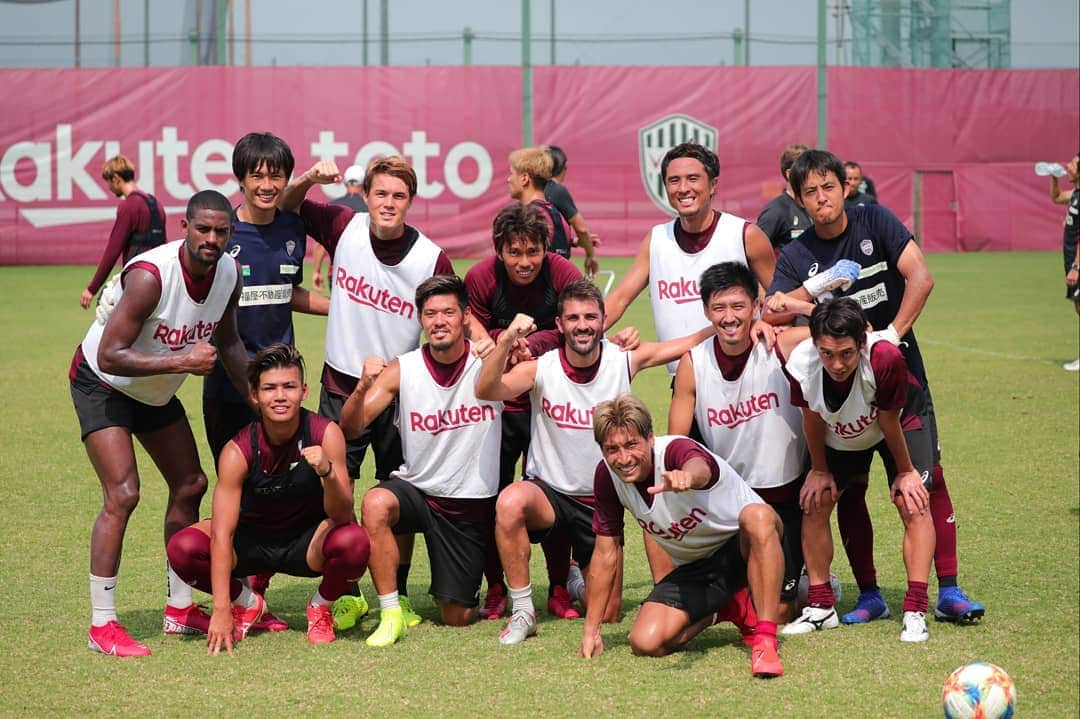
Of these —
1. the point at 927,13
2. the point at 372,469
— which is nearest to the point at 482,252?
the point at 927,13

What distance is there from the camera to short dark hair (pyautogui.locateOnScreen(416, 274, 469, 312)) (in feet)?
19.3

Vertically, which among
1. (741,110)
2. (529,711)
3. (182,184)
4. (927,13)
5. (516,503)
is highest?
(927,13)

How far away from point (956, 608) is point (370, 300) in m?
2.98

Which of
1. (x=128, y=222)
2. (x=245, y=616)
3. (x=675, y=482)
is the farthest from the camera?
(x=128, y=222)

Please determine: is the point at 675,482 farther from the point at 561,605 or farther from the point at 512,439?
the point at 512,439

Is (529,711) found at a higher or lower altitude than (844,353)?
lower

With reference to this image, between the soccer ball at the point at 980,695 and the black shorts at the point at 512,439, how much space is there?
99.8 inches

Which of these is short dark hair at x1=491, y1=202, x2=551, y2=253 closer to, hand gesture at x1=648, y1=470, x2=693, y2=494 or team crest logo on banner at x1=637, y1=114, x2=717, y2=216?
hand gesture at x1=648, y1=470, x2=693, y2=494

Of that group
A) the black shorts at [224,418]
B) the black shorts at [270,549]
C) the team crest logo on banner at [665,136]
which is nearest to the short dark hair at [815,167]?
the black shorts at [270,549]

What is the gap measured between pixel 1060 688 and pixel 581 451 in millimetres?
2200

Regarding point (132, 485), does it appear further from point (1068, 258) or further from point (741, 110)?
point (741, 110)

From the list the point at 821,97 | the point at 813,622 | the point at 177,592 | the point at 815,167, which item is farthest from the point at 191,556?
the point at 821,97

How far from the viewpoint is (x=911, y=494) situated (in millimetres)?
5730

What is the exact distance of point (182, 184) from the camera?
27344mm
